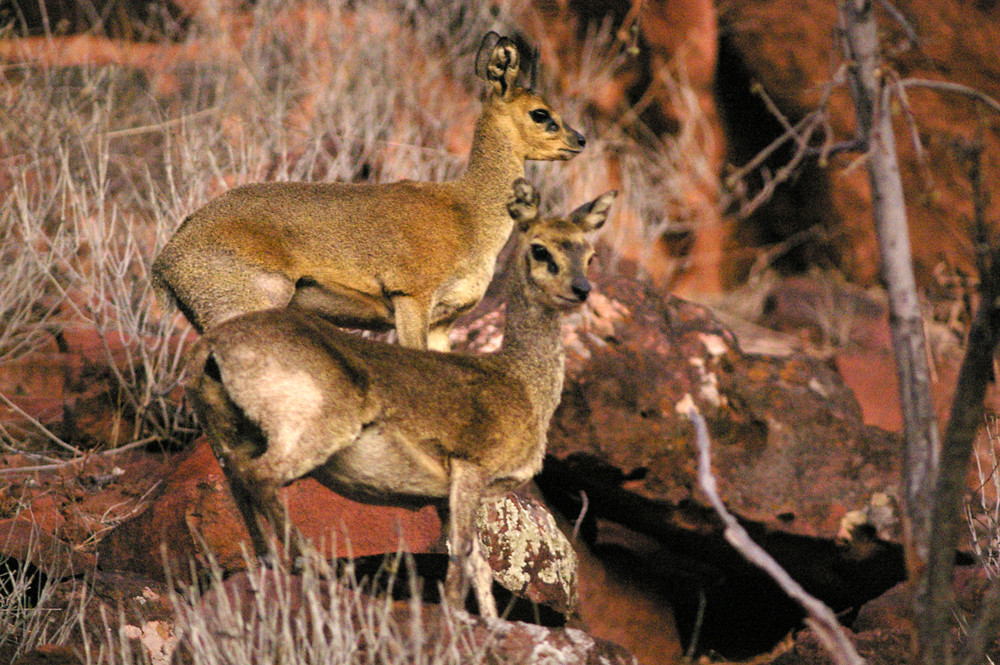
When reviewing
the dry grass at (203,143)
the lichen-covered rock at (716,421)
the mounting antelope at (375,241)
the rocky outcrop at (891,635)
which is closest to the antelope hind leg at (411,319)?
the mounting antelope at (375,241)

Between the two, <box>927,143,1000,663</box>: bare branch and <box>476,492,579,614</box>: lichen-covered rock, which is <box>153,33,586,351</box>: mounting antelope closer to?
<box>476,492,579,614</box>: lichen-covered rock

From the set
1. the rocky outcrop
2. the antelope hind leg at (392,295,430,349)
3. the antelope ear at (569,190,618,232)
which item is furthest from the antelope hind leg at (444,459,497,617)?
the rocky outcrop

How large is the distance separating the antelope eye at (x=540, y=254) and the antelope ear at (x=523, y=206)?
224 millimetres

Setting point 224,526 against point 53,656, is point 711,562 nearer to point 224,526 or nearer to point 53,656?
point 224,526

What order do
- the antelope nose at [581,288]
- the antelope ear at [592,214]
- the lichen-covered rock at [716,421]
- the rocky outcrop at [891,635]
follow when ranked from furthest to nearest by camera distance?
1. the lichen-covered rock at [716,421]
2. the rocky outcrop at [891,635]
3. the antelope ear at [592,214]
4. the antelope nose at [581,288]

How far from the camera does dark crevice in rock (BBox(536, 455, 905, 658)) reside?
27.0ft

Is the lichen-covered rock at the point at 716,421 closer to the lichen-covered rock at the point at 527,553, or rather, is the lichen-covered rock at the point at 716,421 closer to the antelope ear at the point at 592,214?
the lichen-covered rock at the point at 527,553

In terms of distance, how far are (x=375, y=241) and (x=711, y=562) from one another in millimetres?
4188

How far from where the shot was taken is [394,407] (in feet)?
16.5

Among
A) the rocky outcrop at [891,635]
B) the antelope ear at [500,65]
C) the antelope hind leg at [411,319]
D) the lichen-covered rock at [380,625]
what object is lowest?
the rocky outcrop at [891,635]

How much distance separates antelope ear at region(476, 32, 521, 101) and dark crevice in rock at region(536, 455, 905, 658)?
2.61 m

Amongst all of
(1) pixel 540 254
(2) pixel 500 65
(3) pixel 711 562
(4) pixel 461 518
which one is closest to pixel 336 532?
(4) pixel 461 518

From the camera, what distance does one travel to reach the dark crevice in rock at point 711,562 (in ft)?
27.0

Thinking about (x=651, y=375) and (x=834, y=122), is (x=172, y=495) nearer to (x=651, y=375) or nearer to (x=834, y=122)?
(x=651, y=375)
